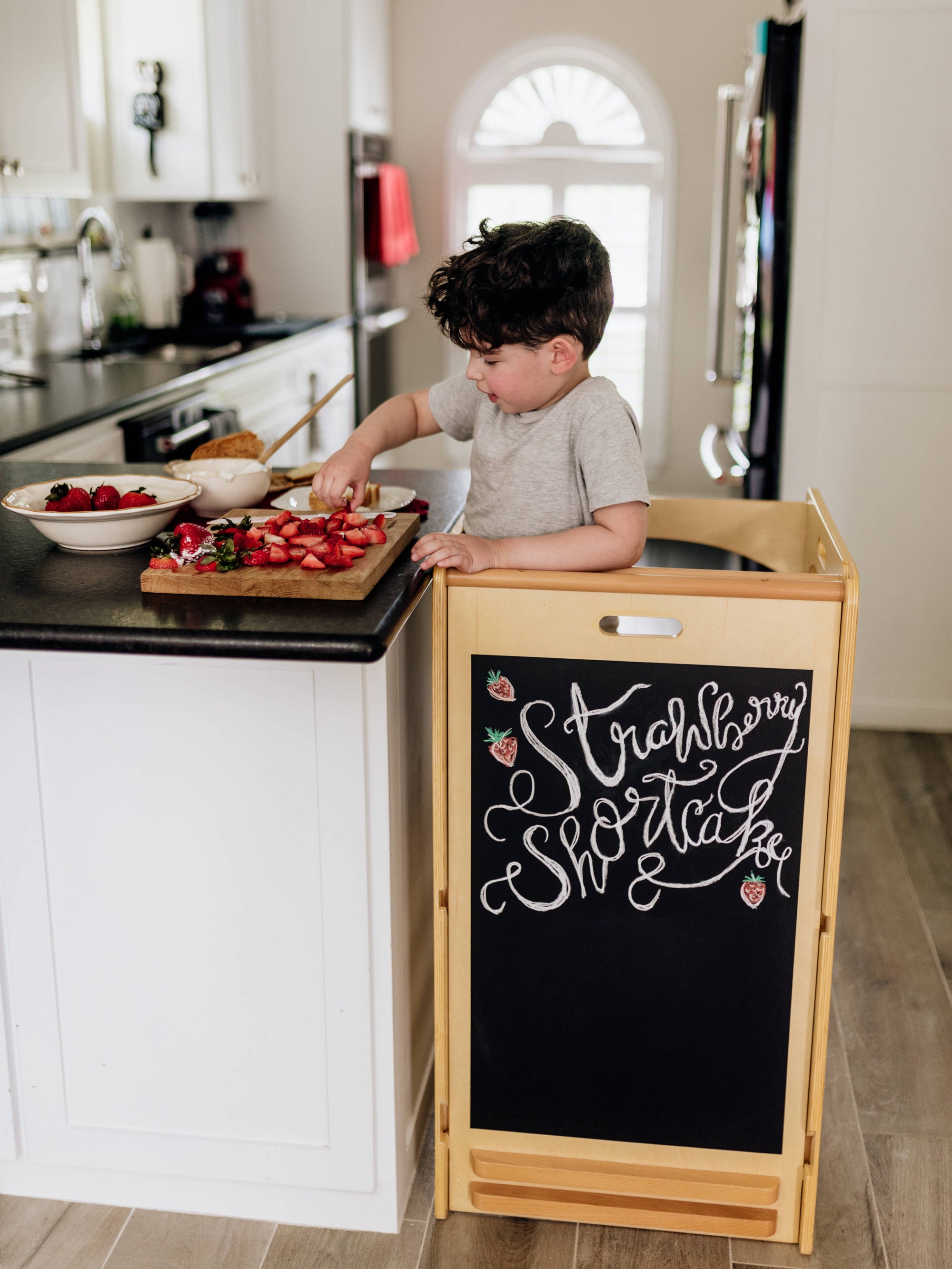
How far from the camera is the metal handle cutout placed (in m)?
1.35

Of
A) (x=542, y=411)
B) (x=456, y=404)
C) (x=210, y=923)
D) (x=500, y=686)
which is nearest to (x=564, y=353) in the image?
(x=542, y=411)

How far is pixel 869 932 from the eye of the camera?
7.51 feet

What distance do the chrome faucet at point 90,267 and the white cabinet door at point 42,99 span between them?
38 centimetres

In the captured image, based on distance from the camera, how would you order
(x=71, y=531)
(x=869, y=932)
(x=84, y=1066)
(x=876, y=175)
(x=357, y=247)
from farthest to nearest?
(x=357, y=247)
(x=876, y=175)
(x=869, y=932)
(x=84, y=1066)
(x=71, y=531)

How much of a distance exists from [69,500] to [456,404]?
54cm

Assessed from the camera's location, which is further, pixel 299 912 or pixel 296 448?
pixel 296 448

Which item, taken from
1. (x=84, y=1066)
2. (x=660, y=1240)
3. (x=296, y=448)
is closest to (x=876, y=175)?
(x=296, y=448)

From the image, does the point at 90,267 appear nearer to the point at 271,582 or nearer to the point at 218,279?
the point at 218,279

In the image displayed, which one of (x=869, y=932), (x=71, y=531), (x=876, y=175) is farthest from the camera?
(x=876, y=175)

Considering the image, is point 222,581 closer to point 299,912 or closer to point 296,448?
point 299,912

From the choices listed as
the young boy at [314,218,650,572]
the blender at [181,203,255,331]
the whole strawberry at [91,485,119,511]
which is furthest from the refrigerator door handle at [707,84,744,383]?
the whole strawberry at [91,485,119,511]

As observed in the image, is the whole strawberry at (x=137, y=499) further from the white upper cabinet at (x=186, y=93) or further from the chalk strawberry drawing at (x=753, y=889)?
the white upper cabinet at (x=186, y=93)

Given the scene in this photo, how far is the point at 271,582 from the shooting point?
1257 mm

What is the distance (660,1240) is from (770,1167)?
18cm
